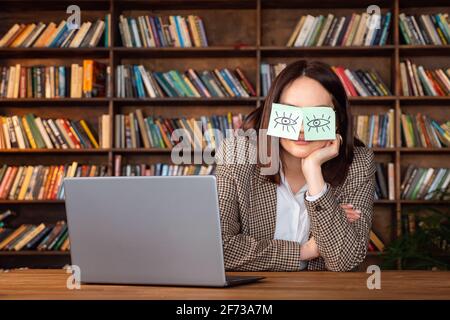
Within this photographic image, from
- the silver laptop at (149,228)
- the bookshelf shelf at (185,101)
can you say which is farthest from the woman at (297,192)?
the bookshelf shelf at (185,101)

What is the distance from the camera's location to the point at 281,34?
4.38 metres

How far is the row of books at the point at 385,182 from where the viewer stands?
4129mm

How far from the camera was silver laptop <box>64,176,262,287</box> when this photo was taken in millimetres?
1301

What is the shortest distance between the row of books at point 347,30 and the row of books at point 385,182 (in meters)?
0.72

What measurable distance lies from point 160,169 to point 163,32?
808 millimetres

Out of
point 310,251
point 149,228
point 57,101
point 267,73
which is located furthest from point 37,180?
point 149,228

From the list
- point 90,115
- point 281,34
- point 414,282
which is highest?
point 281,34

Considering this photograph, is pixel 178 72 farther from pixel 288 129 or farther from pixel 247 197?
pixel 288 129

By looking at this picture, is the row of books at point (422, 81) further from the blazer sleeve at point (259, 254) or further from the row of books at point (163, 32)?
the blazer sleeve at point (259, 254)

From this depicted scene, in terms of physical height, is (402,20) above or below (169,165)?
above

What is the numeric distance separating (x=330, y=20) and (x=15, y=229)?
7.34 feet

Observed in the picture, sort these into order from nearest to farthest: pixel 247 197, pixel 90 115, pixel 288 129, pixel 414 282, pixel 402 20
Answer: pixel 414 282
pixel 288 129
pixel 247 197
pixel 402 20
pixel 90 115
